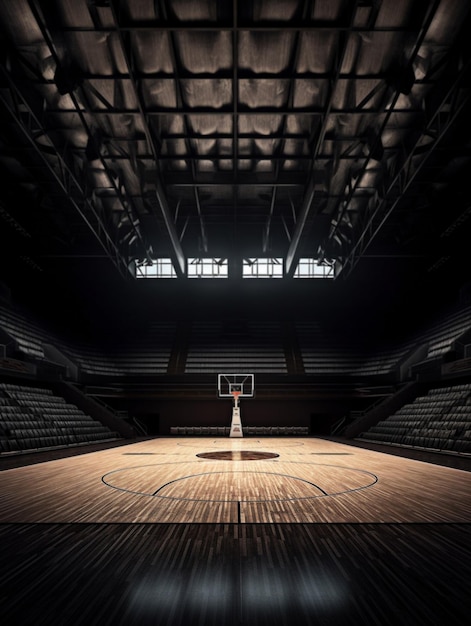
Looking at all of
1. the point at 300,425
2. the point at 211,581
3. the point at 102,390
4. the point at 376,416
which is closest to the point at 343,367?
the point at 300,425

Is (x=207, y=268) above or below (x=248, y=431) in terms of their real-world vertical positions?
above

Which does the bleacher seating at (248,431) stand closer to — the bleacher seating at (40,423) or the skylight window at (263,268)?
the bleacher seating at (40,423)

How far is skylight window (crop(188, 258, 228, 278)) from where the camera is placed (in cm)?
1762

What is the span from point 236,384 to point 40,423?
698 cm

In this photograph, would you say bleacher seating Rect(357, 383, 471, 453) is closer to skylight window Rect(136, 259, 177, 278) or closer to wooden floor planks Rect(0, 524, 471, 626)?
wooden floor planks Rect(0, 524, 471, 626)

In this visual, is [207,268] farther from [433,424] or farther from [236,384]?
[433,424]

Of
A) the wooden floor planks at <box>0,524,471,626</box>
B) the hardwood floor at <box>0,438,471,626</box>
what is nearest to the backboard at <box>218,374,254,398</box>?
the hardwood floor at <box>0,438,471,626</box>

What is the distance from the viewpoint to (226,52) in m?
6.96

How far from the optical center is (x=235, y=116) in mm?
7883

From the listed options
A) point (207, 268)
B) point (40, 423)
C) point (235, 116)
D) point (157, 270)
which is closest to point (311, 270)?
point (207, 268)

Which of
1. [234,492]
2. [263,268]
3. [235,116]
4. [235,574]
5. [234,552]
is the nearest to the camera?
[235,574]

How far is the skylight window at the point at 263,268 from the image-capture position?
17.6 metres

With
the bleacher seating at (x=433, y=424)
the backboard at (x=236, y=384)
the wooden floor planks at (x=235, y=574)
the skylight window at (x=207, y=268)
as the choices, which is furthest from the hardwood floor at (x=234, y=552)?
the skylight window at (x=207, y=268)

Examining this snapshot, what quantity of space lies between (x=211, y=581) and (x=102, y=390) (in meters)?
13.1
